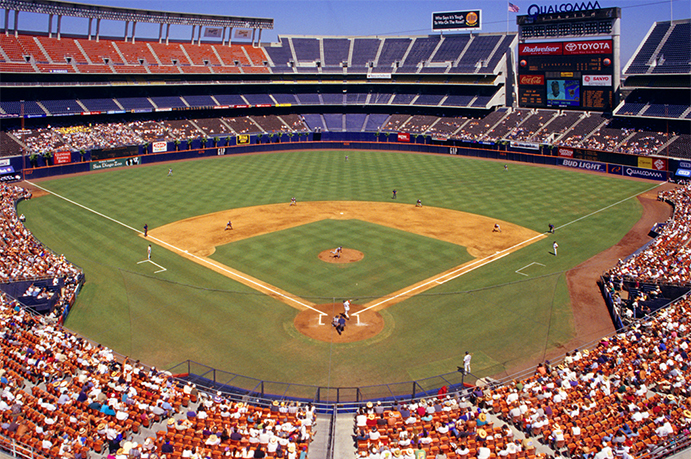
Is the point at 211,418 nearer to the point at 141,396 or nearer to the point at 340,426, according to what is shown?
the point at 141,396

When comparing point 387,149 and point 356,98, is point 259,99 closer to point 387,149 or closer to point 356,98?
point 356,98

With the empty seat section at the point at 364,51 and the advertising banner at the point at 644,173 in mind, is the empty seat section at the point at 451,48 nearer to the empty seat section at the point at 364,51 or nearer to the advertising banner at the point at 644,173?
the empty seat section at the point at 364,51

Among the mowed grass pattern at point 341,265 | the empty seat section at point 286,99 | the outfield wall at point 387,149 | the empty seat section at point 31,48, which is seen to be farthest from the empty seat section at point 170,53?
the mowed grass pattern at point 341,265

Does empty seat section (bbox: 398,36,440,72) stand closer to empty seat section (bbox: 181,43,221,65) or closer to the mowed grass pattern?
empty seat section (bbox: 181,43,221,65)

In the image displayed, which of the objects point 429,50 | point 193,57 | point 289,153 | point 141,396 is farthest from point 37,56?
point 141,396

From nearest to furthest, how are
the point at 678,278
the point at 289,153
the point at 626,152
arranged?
the point at 678,278
the point at 626,152
the point at 289,153

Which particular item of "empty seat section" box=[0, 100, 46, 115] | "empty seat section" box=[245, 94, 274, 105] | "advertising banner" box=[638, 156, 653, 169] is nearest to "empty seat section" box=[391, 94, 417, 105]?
"empty seat section" box=[245, 94, 274, 105]
